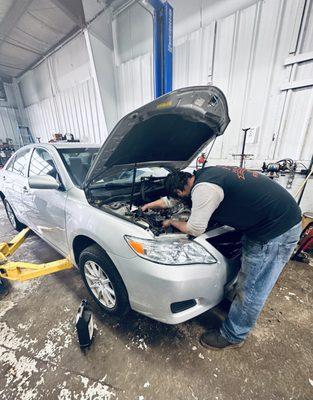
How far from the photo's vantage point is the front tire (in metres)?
1.36

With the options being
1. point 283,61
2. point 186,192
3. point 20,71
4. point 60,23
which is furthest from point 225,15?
point 20,71

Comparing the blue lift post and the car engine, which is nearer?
the car engine

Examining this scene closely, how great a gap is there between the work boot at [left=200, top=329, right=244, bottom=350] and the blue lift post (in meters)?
3.79

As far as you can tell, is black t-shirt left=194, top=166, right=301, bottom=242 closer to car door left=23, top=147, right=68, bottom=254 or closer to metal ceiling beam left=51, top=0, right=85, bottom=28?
car door left=23, top=147, right=68, bottom=254

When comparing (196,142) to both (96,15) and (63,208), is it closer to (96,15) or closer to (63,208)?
(63,208)

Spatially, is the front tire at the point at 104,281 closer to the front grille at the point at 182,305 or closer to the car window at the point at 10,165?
the front grille at the point at 182,305

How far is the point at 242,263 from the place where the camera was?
130cm

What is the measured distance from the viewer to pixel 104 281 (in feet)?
4.93

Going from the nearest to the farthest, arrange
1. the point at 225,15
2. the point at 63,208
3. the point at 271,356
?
the point at 271,356 < the point at 63,208 < the point at 225,15

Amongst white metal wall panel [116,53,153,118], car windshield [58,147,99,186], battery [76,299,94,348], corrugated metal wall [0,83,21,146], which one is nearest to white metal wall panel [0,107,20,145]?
corrugated metal wall [0,83,21,146]

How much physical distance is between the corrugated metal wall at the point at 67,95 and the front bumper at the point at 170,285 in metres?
4.75

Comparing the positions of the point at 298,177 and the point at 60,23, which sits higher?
the point at 60,23

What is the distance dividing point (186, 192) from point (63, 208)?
1103 mm

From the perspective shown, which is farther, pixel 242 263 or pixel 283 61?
pixel 283 61
